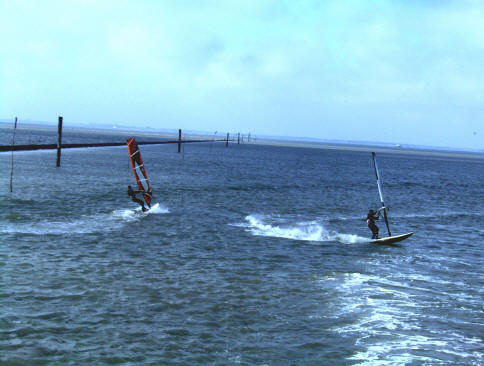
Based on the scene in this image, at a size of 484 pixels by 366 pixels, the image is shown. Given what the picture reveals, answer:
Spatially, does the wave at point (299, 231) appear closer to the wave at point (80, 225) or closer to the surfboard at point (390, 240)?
the surfboard at point (390, 240)

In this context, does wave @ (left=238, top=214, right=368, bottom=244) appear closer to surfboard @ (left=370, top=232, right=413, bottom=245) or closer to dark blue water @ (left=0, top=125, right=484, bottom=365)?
dark blue water @ (left=0, top=125, right=484, bottom=365)

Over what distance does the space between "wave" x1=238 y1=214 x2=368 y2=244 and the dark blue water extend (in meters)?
0.12

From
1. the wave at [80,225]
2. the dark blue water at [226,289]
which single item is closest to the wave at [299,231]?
the dark blue water at [226,289]

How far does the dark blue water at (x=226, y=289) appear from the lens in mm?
11891

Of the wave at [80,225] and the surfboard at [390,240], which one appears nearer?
the wave at [80,225]

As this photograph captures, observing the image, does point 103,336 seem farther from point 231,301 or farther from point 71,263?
point 71,263

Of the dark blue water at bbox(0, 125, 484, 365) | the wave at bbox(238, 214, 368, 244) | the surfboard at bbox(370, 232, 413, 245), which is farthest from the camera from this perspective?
the wave at bbox(238, 214, 368, 244)

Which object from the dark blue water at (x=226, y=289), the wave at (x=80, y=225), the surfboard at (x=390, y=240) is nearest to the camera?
the dark blue water at (x=226, y=289)

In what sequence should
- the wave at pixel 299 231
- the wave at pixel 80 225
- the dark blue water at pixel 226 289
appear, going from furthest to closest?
1. the wave at pixel 299 231
2. the wave at pixel 80 225
3. the dark blue water at pixel 226 289

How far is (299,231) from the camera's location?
93.2 feet

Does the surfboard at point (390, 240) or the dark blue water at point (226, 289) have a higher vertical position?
the surfboard at point (390, 240)

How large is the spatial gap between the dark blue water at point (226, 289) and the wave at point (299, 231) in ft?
0.39

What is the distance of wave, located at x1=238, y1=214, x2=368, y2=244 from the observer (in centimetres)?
2686

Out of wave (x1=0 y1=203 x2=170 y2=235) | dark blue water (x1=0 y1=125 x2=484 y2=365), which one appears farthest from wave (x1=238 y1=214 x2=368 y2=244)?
wave (x1=0 y1=203 x2=170 y2=235)
